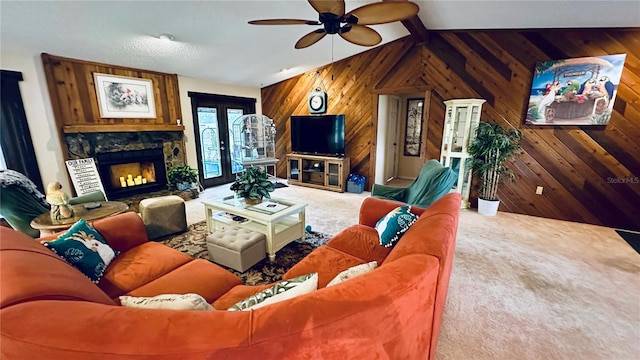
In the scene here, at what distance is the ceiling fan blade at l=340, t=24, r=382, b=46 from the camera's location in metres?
2.52

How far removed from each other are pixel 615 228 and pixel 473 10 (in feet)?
11.7

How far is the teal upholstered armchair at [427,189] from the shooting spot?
8.75ft

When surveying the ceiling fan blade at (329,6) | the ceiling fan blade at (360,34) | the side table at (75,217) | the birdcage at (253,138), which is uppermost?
the ceiling fan blade at (329,6)

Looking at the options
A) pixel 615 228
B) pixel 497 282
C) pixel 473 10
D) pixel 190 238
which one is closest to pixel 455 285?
pixel 497 282

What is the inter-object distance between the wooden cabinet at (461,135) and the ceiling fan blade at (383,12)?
234 centimetres

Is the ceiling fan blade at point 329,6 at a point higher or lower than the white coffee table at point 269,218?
higher

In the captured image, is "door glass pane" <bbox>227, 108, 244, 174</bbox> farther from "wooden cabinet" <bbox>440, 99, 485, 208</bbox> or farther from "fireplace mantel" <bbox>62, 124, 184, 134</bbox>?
"wooden cabinet" <bbox>440, 99, 485, 208</bbox>

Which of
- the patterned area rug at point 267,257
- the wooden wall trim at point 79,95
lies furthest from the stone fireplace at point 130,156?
the patterned area rug at point 267,257

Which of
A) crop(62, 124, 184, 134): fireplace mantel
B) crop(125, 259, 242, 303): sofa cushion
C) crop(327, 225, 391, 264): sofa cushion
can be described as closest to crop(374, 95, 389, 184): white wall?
crop(327, 225, 391, 264): sofa cushion

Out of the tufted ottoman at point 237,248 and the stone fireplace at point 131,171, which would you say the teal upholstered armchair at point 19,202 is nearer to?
the tufted ottoman at point 237,248

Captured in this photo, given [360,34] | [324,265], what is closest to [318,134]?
[360,34]

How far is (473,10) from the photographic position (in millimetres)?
3330

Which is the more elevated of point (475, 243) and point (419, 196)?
point (419, 196)

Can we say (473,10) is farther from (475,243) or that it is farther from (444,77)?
(475,243)
